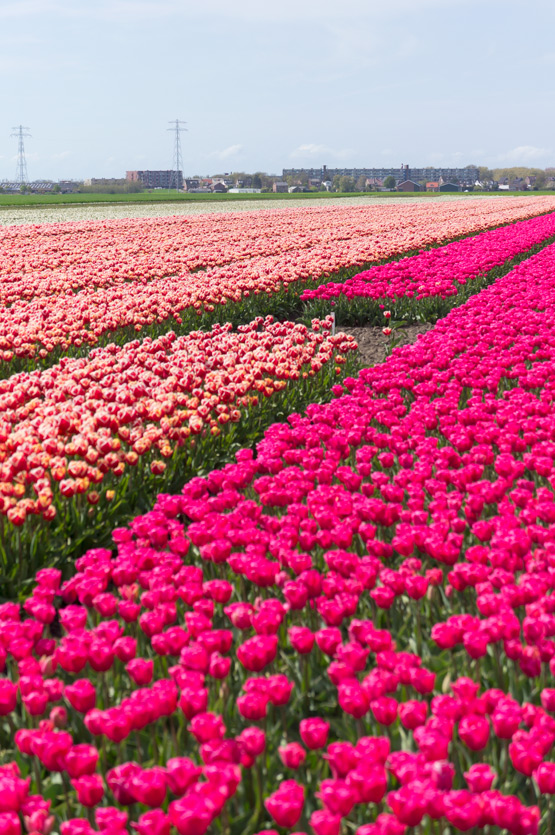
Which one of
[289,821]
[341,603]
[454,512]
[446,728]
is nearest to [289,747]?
[289,821]

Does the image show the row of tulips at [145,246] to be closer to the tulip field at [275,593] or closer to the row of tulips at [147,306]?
the row of tulips at [147,306]

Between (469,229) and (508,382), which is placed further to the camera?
(469,229)

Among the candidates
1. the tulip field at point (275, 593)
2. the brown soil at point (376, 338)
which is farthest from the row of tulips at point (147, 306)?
the brown soil at point (376, 338)

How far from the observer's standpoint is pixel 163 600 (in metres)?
2.96

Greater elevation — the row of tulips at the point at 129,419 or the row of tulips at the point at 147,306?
the row of tulips at the point at 147,306

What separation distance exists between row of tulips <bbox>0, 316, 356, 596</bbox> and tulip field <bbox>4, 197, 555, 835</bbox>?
0.08 feet

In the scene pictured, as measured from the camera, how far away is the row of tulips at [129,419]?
433cm

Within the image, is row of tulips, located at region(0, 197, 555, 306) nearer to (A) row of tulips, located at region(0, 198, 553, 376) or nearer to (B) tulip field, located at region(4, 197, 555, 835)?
(A) row of tulips, located at region(0, 198, 553, 376)

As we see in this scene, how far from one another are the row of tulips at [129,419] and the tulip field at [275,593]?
0.08 ft

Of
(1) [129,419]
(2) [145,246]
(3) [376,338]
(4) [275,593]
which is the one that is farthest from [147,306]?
(2) [145,246]

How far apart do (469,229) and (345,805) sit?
24717 mm

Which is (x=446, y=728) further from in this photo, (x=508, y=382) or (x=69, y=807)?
(x=508, y=382)

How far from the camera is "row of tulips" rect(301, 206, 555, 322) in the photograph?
12.4 meters

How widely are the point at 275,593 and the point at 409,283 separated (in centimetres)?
1020
